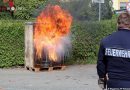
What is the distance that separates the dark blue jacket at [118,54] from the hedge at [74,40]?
355 inches

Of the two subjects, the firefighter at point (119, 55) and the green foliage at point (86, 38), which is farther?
the green foliage at point (86, 38)

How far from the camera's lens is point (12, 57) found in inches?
552

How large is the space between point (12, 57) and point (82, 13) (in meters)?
3.50

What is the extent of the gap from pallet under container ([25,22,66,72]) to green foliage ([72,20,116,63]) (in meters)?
1.36

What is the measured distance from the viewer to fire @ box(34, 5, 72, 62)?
13234 millimetres

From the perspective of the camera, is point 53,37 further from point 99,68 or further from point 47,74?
point 99,68

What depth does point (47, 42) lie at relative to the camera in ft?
43.5

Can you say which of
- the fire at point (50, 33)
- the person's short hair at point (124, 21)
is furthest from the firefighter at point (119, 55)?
the fire at point (50, 33)

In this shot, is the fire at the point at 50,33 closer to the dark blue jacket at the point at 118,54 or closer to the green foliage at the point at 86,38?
the green foliage at the point at 86,38

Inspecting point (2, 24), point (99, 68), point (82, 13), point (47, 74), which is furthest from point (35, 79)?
point (99, 68)

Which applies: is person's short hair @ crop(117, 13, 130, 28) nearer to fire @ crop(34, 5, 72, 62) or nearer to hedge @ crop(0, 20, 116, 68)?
fire @ crop(34, 5, 72, 62)

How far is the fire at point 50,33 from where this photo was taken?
13234 mm

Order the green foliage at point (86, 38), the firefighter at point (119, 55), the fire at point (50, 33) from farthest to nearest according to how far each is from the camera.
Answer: the green foliage at point (86, 38)
the fire at point (50, 33)
the firefighter at point (119, 55)

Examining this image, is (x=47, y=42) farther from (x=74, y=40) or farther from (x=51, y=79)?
(x=51, y=79)
